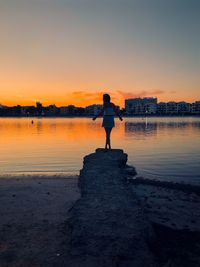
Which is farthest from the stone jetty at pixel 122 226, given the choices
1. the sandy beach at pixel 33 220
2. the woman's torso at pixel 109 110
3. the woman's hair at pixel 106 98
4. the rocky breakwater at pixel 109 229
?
the woman's hair at pixel 106 98

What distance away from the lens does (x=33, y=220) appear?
9688 millimetres

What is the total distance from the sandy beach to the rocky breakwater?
0.65 metres

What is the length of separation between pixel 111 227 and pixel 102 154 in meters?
6.47

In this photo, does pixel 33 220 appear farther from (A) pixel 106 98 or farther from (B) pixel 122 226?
(A) pixel 106 98

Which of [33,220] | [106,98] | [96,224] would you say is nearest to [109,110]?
[106,98]

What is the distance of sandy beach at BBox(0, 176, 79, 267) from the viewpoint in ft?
23.5

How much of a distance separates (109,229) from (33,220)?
10.2 feet

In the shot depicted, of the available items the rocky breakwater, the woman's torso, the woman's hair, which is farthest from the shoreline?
the woman's hair

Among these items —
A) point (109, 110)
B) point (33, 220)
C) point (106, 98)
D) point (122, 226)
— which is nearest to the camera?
point (122, 226)

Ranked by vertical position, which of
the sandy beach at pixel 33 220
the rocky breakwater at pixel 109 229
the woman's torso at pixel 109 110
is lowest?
the sandy beach at pixel 33 220

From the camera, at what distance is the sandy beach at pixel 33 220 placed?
23.5 feet

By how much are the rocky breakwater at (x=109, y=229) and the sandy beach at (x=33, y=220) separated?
649 mm

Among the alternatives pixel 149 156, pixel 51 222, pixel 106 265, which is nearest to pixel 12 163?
pixel 149 156

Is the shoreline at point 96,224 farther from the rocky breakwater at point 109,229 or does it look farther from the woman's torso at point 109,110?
the woman's torso at point 109,110
